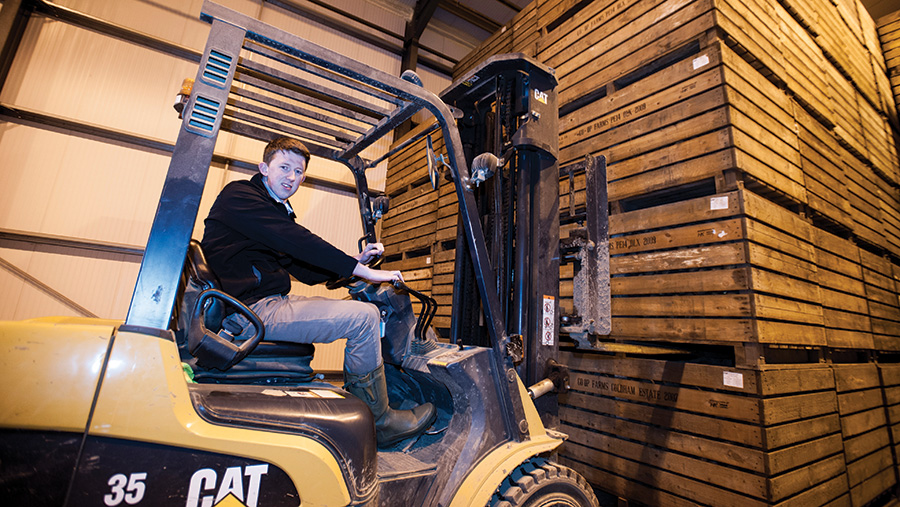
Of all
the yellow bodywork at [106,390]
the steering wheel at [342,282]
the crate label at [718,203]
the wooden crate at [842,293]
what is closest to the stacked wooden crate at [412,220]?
the steering wheel at [342,282]

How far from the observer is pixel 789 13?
4215mm

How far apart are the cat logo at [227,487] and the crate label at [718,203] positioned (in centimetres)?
305

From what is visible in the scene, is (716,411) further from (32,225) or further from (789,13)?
(32,225)

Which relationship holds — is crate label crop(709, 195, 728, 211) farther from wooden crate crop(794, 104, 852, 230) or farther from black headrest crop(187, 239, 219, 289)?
black headrest crop(187, 239, 219, 289)

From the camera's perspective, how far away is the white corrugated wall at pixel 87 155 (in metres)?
5.83

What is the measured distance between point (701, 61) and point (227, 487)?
12.6 feet

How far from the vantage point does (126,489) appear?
114cm

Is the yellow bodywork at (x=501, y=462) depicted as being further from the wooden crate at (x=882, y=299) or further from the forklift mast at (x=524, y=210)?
the wooden crate at (x=882, y=299)

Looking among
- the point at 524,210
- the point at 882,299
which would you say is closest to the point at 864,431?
the point at 882,299

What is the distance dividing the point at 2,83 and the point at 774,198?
9.59 metres

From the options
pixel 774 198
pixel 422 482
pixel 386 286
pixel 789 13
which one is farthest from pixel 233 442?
pixel 789 13

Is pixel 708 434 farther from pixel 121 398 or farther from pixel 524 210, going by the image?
pixel 121 398

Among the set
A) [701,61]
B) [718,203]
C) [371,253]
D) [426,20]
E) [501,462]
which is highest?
[426,20]

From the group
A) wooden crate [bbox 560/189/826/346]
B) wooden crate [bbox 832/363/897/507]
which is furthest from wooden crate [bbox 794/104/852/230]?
wooden crate [bbox 832/363/897/507]
